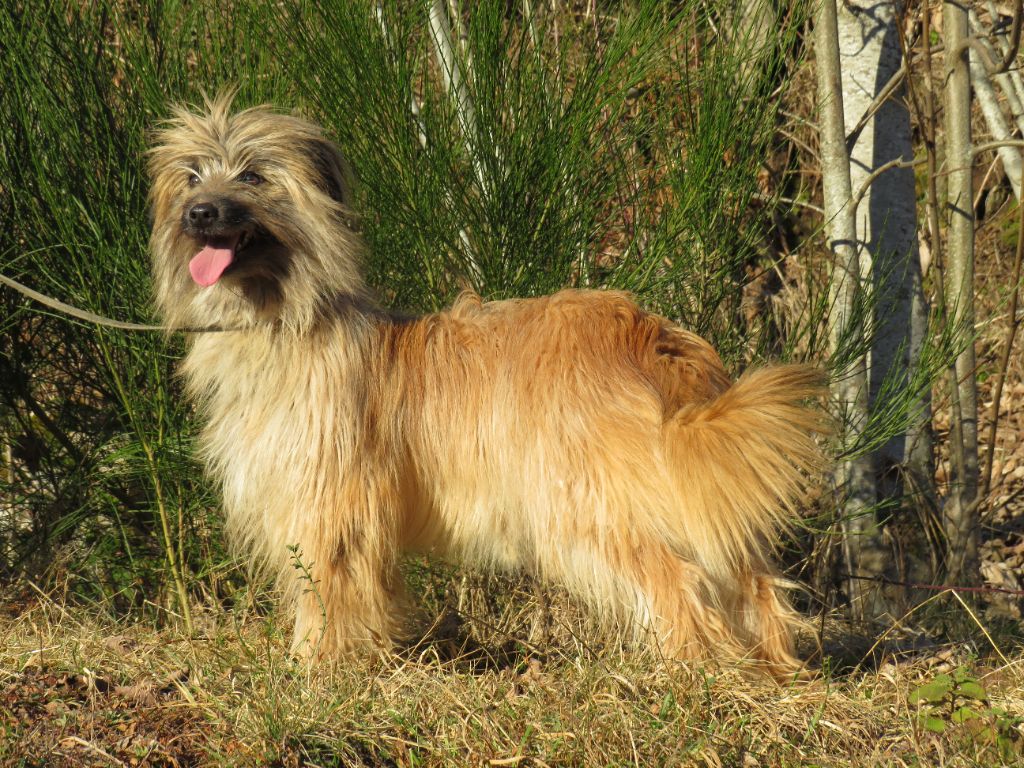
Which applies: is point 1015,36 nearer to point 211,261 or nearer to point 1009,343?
point 1009,343

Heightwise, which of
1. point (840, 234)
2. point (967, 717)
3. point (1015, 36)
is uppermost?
point (1015, 36)

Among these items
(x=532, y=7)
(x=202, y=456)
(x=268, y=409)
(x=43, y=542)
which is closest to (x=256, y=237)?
(x=268, y=409)

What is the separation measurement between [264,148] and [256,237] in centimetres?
37

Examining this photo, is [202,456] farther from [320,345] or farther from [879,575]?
[879,575]

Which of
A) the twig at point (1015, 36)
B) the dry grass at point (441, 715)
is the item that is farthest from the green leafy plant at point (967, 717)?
the twig at point (1015, 36)

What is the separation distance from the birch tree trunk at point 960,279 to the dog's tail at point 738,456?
2847 mm

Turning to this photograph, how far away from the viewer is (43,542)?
593 cm

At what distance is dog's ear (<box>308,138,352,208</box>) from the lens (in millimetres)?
4160

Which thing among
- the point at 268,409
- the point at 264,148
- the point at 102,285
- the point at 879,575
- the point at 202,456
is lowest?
the point at 879,575

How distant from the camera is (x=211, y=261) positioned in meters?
3.90

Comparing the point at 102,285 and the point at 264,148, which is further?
the point at 102,285

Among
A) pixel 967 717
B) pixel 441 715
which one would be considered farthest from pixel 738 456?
pixel 441 715

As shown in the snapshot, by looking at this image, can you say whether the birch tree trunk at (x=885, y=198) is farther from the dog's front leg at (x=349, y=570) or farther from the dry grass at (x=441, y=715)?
the dog's front leg at (x=349, y=570)

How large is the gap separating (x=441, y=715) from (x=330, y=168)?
212cm
